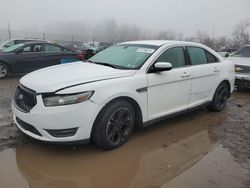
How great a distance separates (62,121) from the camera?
345cm

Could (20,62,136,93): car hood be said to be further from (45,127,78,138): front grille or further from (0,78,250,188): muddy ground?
(0,78,250,188): muddy ground

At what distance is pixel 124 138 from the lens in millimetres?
4164

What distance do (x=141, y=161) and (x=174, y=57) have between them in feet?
6.92

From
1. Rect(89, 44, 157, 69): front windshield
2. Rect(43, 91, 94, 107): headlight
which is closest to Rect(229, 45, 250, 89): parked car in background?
Rect(89, 44, 157, 69): front windshield

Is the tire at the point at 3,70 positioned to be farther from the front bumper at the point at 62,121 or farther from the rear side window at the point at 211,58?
the rear side window at the point at 211,58

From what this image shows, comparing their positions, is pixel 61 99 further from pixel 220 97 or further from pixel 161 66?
pixel 220 97

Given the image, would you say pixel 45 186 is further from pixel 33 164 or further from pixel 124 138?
pixel 124 138

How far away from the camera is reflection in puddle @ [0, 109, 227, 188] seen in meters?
3.23

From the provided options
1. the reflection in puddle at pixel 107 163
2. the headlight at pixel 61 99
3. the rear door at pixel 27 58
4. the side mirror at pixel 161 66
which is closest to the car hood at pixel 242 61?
the reflection in puddle at pixel 107 163

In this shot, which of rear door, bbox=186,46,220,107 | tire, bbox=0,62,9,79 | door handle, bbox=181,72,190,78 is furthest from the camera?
tire, bbox=0,62,9,79

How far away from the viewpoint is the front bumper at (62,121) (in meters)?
3.44

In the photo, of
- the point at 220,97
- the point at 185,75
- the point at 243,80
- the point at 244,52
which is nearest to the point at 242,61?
the point at 243,80

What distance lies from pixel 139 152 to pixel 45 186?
1.46m

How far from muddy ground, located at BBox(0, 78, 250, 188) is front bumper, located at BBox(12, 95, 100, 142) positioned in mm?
355
